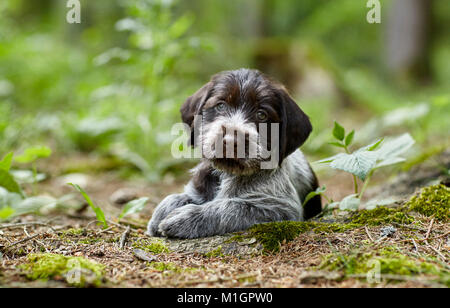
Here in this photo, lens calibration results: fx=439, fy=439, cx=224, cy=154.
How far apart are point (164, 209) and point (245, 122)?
1351 mm

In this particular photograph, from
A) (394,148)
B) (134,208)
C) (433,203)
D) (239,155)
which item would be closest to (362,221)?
(433,203)

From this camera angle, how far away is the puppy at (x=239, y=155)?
4.28 m

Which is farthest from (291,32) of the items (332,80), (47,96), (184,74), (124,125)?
(124,125)

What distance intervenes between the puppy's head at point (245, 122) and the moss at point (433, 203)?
139cm

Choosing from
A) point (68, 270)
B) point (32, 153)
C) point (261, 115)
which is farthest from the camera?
point (32, 153)

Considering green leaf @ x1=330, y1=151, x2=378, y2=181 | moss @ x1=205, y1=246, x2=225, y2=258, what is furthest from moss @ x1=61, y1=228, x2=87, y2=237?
A: green leaf @ x1=330, y1=151, x2=378, y2=181

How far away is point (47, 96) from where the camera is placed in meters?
13.0

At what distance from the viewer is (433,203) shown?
460 centimetres

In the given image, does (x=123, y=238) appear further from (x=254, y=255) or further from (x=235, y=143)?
(x=235, y=143)

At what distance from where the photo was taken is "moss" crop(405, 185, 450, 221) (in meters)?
4.47

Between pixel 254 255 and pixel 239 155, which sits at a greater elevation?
pixel 239 155

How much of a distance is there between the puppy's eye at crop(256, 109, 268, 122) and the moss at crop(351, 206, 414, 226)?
4.55 feet

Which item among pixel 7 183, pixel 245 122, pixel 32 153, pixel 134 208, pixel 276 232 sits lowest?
pixel 276 232
